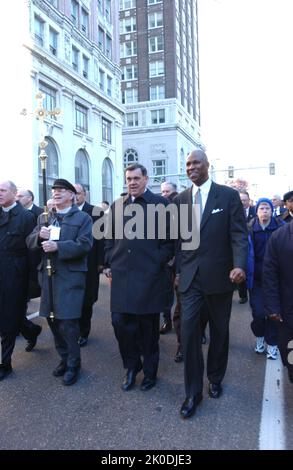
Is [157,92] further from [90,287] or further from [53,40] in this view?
[90,287]

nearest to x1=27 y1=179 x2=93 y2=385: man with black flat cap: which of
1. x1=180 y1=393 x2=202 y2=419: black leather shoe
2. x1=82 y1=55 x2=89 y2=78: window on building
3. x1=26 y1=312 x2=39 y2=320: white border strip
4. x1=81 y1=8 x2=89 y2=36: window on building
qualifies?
x1=180 y1=393 x2=202 y2=419: black leather shoe

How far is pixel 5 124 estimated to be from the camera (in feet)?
86.9

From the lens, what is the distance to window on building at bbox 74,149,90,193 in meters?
32.9

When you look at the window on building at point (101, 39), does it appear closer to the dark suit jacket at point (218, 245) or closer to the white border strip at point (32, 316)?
the white border strip at point (32, 316)

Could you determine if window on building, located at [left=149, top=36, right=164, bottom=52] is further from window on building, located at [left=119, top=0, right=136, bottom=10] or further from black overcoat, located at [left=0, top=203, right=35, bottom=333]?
black overcoat, located at [left=0, top=203, right=35, bottom=333]

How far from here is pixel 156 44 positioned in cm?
5669

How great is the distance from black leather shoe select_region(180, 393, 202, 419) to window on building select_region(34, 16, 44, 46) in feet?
94.7

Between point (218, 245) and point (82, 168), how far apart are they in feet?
103

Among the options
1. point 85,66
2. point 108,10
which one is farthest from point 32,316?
point 108,10

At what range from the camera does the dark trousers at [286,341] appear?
12.1 ft

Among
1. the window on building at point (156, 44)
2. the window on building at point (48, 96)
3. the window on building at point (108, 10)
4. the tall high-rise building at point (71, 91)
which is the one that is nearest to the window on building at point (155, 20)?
the window on building at point (156, 44)

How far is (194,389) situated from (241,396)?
1.83 ft
